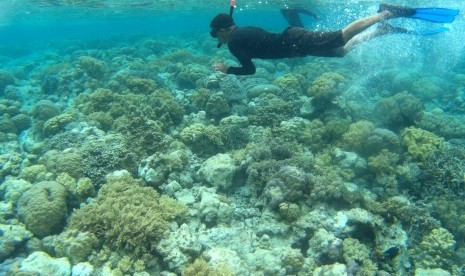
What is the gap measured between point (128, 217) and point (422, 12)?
7.97m

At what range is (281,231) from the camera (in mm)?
6305

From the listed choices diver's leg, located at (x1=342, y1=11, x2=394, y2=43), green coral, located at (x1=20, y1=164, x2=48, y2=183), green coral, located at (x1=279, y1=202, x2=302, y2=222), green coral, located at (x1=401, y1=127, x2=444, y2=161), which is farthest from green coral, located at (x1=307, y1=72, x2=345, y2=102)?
green coral, located at (x1=20, y1=164, x2=48, y2=183)

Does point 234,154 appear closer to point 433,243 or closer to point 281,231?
point 281,231

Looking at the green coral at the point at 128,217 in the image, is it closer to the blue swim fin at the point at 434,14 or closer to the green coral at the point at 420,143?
the green coral at the point at 420,143

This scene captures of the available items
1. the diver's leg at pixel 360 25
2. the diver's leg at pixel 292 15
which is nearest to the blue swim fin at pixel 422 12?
the diver's leg at pixel 360 25

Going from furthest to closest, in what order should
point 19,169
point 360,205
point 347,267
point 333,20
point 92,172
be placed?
point 333,20 < point 19,169 < point 92,172 < point 360,205 < point 347,267

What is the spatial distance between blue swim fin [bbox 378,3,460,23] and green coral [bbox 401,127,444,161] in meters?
3.30

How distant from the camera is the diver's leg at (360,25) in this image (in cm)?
672

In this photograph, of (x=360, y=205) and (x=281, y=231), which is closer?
(x=281, y=231)

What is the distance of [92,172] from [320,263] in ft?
18.4

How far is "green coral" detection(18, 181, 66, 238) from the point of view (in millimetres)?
6211

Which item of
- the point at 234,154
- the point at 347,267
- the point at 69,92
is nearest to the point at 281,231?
the point at 347,267

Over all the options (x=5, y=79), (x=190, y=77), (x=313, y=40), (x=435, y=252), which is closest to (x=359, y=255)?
(x=435, y=252)

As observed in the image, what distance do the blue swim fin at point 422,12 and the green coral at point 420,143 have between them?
3300 mm
